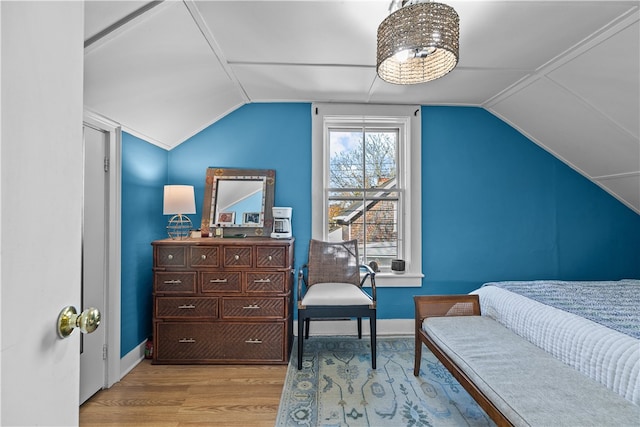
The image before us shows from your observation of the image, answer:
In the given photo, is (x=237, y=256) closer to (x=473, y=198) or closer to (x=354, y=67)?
(x=354, y=67)

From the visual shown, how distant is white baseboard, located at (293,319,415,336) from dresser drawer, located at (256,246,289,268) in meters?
0.90

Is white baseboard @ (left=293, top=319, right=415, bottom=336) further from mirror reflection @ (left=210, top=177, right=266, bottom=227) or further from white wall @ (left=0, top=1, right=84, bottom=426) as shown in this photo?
white wall @ (left=0, top=1, right=84, bottom=426)

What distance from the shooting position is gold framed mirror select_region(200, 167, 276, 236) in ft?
10.3

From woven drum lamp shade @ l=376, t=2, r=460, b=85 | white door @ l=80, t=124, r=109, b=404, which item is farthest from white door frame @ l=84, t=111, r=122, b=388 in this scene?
woven drum lamp shade @ l=376, t=2, r=460, b=85

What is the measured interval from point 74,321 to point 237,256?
1.92m

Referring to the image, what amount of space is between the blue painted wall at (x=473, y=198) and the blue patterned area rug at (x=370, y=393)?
0.74 metres

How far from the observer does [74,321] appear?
29.2 inches

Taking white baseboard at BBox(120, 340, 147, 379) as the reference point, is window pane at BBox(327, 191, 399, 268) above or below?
above

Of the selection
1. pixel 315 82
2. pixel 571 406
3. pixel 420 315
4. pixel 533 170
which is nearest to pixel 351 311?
pixel 420 315

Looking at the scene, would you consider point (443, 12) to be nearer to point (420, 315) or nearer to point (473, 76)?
point (473, 76)

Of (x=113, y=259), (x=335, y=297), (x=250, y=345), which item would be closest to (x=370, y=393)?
(x=335, y=297)

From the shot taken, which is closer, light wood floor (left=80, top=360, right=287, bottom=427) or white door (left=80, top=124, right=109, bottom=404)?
light wood floor (left=80, top=360, right=287, bottom=427)

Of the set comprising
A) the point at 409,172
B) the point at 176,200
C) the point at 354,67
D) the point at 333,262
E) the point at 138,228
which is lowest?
the point at 333,262

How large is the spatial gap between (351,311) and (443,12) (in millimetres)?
2048
